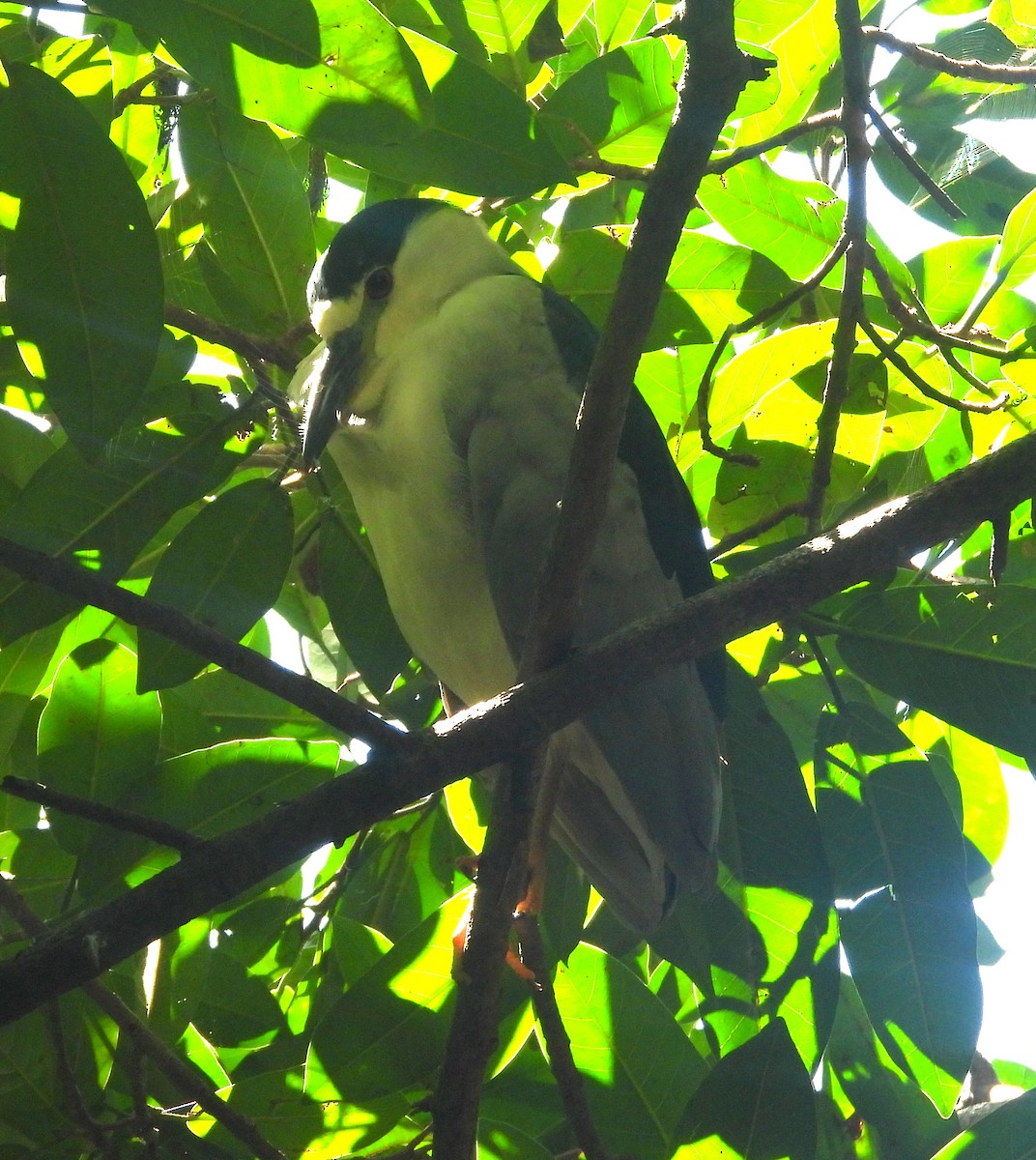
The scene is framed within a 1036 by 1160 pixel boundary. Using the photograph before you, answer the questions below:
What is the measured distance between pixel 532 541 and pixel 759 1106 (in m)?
0.82

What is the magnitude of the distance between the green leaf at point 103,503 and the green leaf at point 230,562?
5cm

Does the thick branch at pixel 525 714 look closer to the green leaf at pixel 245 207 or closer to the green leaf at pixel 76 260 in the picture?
the green leaf at pixel 76 260

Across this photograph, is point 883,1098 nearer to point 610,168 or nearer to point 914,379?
point 914,379

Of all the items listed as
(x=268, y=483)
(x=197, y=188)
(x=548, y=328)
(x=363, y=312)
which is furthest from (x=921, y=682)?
(x=197, y=188)

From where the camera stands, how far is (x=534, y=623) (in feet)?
4.67

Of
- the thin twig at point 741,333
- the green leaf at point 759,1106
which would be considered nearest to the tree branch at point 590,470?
the green leaf at point 759,1106

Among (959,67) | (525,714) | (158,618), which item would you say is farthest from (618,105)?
(158,618)

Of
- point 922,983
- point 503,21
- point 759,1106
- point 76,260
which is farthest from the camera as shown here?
point 503,21

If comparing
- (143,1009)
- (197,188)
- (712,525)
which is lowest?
(143,1009)

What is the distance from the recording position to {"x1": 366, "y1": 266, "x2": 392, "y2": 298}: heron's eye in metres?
2.25

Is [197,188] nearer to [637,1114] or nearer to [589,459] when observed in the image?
[589,459]

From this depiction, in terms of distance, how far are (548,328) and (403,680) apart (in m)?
0.79

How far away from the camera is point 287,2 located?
1.21 m

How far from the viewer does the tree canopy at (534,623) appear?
131 centimetres
